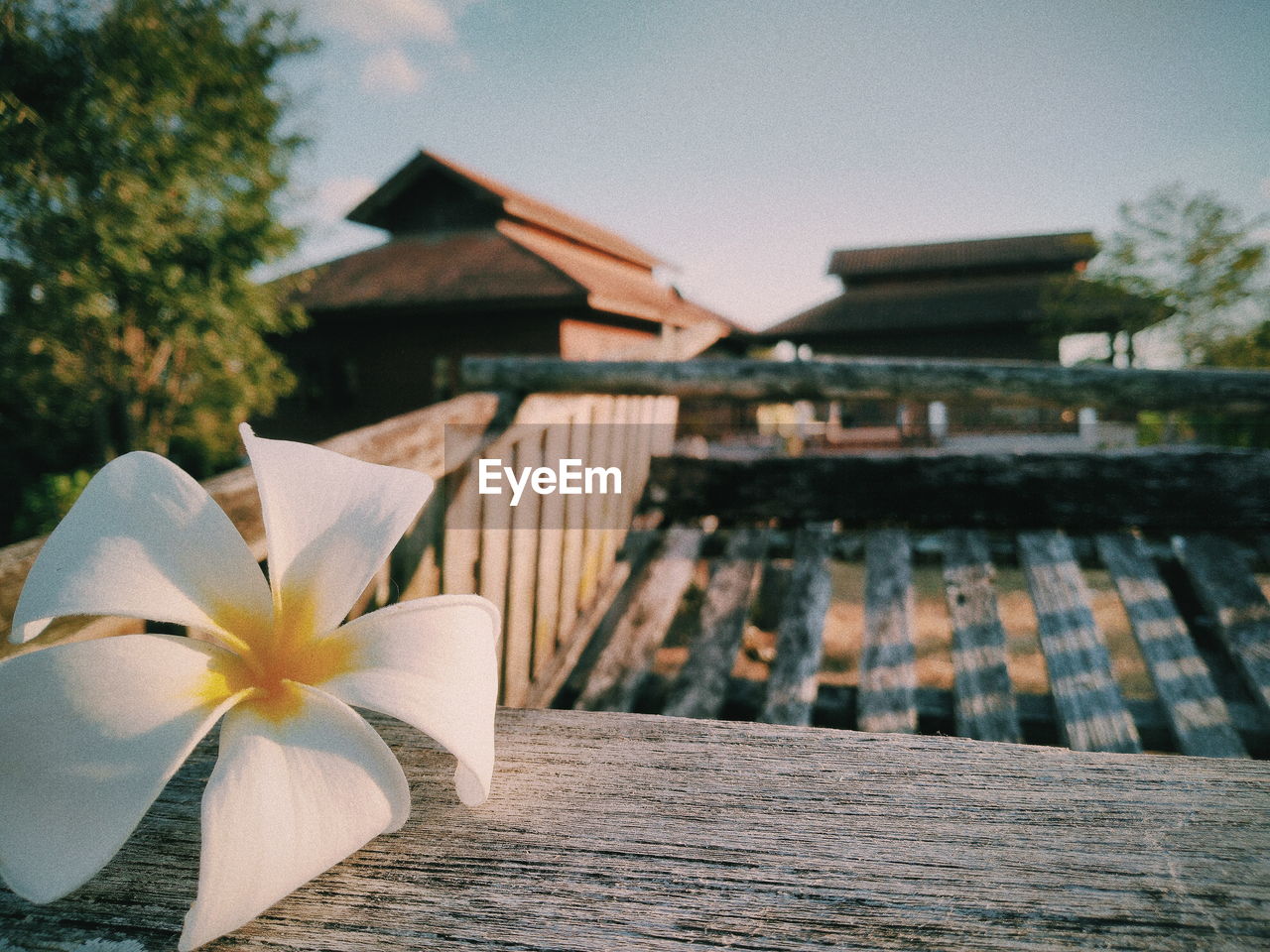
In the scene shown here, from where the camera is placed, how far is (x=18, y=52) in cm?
523

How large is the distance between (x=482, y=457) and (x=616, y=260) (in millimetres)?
16720

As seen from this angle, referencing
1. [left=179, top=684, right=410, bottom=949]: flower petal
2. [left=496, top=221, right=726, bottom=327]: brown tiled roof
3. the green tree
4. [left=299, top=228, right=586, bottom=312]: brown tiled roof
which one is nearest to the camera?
[left=179, top=684, right=410, bottom=949]: flower petal

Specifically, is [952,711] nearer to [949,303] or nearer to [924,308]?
[924,308]

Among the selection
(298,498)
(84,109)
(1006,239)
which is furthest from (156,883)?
(1006,239)

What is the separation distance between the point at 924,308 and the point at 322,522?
69.8ft

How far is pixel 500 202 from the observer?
1463cm

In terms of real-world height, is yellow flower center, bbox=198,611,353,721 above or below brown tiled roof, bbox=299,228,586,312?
below

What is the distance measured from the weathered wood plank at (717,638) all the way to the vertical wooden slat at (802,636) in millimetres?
110

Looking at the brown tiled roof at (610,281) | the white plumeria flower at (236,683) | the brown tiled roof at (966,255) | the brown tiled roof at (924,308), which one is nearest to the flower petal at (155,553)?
the white plumeria flower at (236,683)

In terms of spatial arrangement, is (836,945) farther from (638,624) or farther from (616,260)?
(616,260)

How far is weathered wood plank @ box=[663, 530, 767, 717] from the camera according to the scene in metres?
1.61

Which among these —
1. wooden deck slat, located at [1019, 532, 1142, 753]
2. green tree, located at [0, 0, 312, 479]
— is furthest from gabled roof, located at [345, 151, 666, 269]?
wooden deck slat, located at [1019, 532, 1142, 753]

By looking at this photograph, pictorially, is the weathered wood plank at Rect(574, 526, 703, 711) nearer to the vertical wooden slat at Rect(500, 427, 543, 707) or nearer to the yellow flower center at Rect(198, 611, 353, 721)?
the vertical wooden slat at Rect(500, 427, 543, 707)

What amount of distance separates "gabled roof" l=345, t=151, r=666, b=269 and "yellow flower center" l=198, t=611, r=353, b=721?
1524 cm
